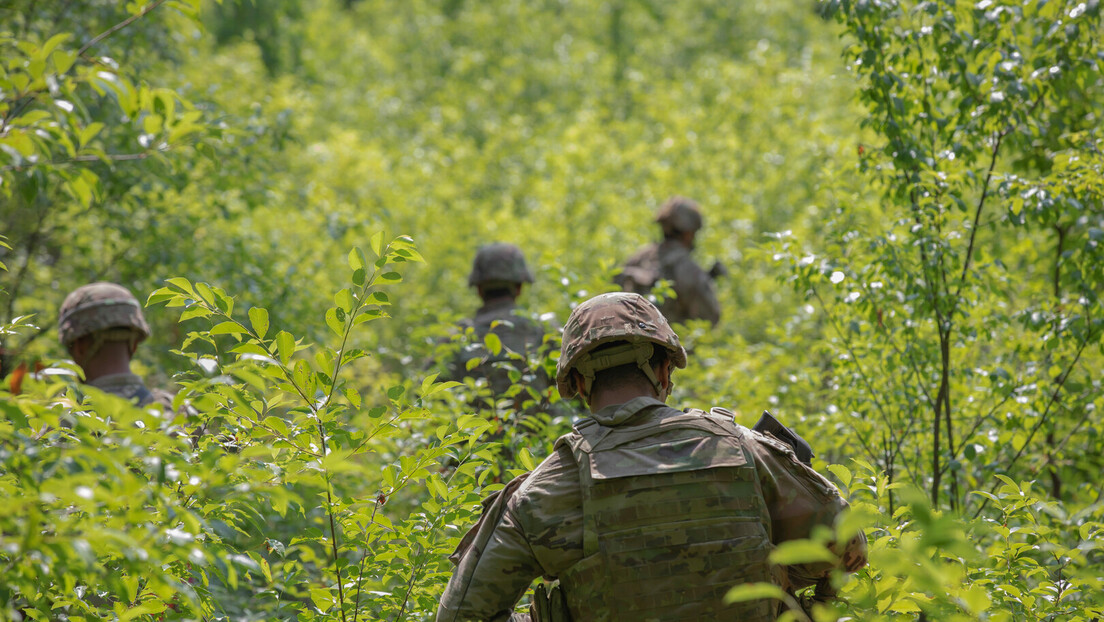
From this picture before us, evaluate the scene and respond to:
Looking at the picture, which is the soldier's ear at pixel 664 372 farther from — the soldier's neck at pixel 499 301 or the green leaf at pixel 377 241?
the soldier's neck at pixel 499 301

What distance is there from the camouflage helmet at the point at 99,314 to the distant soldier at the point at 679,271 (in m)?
4.44

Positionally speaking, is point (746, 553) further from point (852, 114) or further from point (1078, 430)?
point (852, 114)

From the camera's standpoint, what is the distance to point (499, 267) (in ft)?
20.2

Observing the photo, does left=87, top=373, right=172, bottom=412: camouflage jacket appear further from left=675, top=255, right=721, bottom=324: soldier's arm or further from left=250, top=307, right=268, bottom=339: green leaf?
left=675, top=255, right=721, bottom=324: soldier's arm

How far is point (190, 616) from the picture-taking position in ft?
10.2

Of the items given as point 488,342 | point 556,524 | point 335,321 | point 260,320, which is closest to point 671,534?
point 556,524

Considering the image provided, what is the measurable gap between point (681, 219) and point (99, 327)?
16.7ft

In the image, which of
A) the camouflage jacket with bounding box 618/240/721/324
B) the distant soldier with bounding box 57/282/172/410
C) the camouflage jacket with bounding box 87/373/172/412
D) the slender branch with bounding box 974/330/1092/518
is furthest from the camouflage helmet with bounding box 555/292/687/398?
the camouflage jacket with bounding box 618/240/721/324

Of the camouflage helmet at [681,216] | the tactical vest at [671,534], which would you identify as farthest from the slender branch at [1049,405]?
the camouflage helmet at [681,216]

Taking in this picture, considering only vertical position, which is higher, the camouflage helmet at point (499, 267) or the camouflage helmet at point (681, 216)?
the camouflage helmet at point (681, 216)

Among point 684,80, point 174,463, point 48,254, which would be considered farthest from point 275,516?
point 684,80

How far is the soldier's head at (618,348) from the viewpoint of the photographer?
2.98 metres

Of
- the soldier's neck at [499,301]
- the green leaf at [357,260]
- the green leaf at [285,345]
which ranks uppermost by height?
the soldier's neck at [499,301]

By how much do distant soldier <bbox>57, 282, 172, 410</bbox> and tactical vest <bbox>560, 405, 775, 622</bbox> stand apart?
3051 mm
